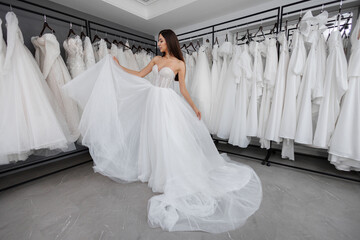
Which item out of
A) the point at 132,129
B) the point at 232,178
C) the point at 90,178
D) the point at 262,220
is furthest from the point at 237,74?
the point at 90,178

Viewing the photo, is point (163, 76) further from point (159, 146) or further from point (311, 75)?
point (311, 75)

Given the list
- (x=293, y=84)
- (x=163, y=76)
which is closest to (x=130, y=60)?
(x=163, y=76)

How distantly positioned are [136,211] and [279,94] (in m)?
2.09

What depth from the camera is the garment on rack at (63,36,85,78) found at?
2.09 meters

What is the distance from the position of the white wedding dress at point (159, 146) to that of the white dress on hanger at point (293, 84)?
71 cm

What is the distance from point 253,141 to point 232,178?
1767 millimetres

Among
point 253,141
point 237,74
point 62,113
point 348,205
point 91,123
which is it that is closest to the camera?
point 348,205

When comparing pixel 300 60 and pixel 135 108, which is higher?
pixel 300 60

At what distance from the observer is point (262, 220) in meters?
1.33

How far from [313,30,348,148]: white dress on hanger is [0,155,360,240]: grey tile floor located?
21.7 inches

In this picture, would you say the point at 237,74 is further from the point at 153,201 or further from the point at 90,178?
the point at 90,178

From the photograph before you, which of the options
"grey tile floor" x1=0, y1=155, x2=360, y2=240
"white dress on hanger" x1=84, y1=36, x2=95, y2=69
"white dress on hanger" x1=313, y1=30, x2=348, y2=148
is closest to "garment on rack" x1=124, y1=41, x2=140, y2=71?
"white dress on hanger" x1=84, y1=36, x2=95, y2=69

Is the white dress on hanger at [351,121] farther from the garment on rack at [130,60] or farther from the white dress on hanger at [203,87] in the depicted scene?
the garment on rack at [130,60]

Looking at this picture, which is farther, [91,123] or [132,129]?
[132,129]
